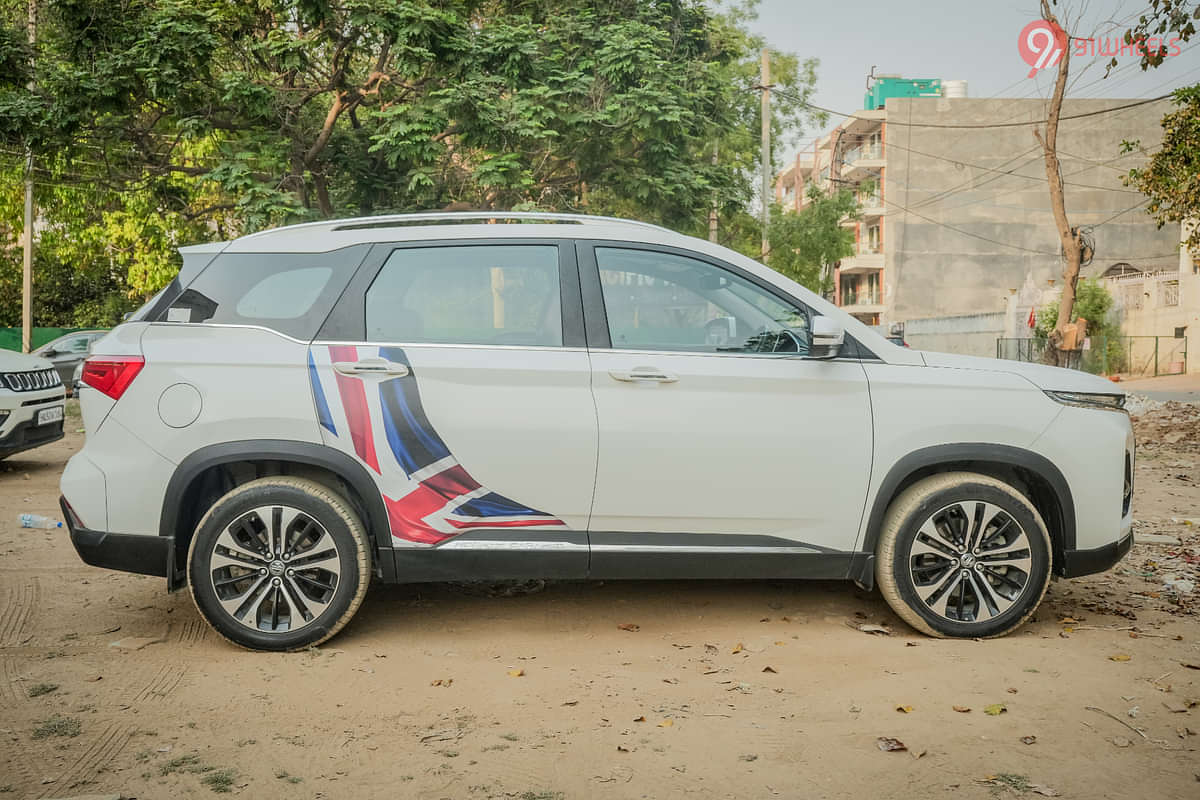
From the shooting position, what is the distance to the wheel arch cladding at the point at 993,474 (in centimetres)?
466

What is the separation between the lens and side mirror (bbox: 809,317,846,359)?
4.50 meters

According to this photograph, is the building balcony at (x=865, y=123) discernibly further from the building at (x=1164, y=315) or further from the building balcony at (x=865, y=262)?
the building at (x=1164, y=315)

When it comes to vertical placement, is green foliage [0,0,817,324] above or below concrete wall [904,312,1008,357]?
above

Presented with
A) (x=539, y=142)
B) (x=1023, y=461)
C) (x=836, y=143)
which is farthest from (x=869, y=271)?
(x=1023, y=461)

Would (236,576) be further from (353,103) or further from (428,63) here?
(353,103)

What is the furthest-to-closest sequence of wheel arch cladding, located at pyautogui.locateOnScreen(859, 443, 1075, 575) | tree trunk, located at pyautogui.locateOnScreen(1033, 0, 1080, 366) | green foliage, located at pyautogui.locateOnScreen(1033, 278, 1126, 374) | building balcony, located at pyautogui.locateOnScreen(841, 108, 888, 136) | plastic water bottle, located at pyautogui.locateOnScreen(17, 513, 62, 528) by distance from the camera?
building balcony, located at pyautogui.locateOnScreen(841, 108, 888, 136)
green foliage, located at pyautogui.locateOnScreen(1033, 278, 1126, 374)
tree trunk, located at pyautogui.locateOnScreen(1033, 0, 1080, 366)
plastic water bottle, located at pyautogui.locateOnScreen(17, 513, 62, 528)
wheel arch cladding, located at pyautogui.locateOnScreen(859, 443, 1075, 575)

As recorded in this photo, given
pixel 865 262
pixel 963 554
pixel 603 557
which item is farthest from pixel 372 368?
pixel 865 262

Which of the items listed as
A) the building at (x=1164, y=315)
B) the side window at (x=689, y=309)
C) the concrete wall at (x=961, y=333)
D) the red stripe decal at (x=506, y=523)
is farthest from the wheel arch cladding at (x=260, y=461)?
the concrete wall at (x=961, y=333)

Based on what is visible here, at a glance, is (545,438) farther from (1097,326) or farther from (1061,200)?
(1097,326)

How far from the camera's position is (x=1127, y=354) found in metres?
33.5

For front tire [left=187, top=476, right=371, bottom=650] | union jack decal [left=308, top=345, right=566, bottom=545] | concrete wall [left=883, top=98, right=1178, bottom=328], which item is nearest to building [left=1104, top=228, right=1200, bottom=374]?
concrete wall [left=883, top=98, right=1178, bottom=328]

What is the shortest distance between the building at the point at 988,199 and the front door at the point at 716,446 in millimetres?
44476

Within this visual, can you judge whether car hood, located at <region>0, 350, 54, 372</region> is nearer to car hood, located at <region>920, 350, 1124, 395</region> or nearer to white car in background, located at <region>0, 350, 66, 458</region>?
white car in background, located at <region>0, 350, 66, 458</region>

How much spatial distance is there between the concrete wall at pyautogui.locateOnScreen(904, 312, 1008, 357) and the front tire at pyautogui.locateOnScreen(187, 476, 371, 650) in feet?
114
